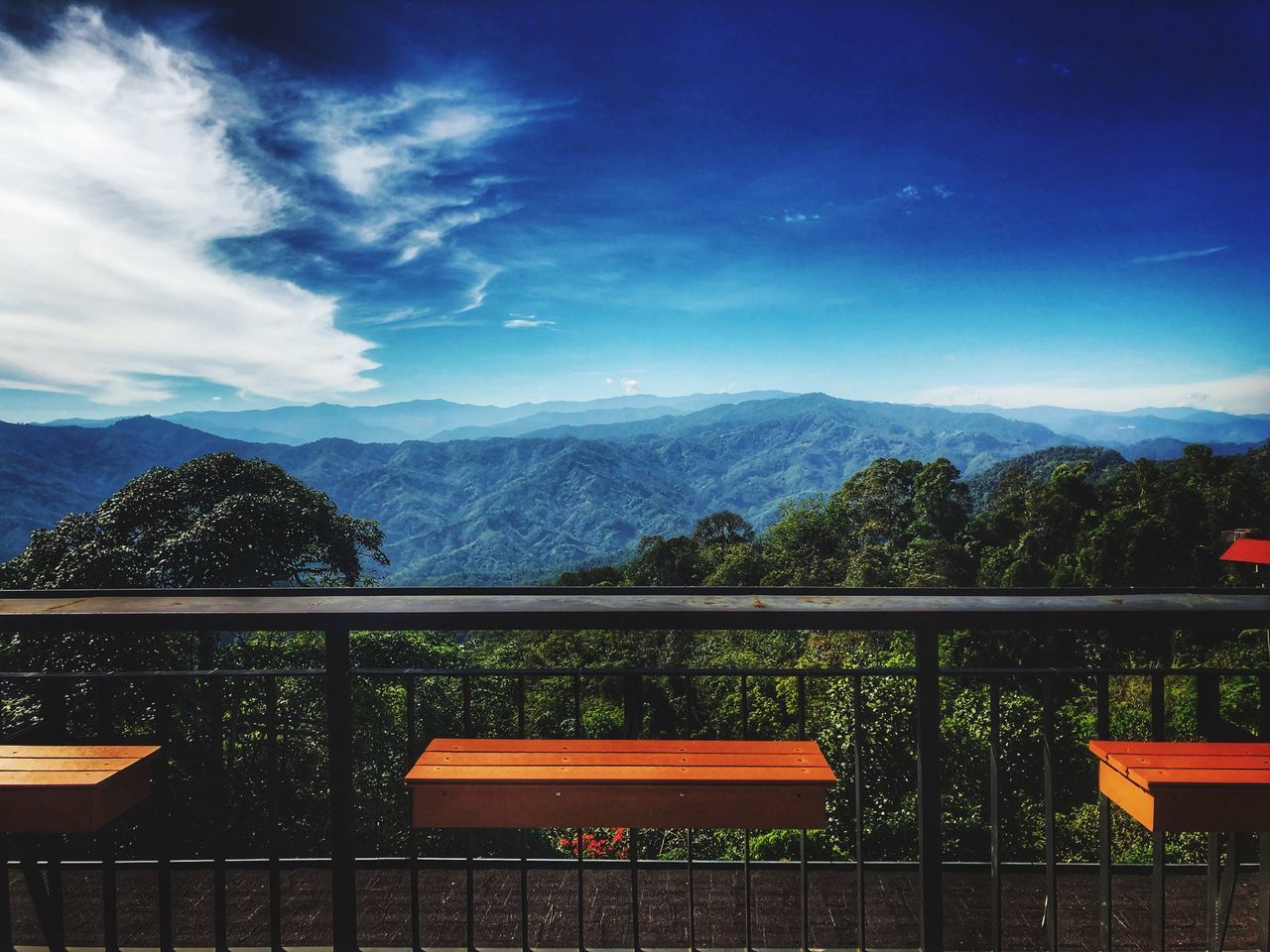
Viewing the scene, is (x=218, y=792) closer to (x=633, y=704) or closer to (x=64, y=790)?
(x=64, y=790)

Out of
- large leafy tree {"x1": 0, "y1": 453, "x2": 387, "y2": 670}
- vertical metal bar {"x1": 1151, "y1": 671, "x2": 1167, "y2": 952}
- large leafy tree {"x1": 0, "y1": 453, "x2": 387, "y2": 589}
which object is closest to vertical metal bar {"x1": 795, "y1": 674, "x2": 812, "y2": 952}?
vertical metal bar {"x1": 1151, "y1": 671, "x2": 1167, "y2": 952}

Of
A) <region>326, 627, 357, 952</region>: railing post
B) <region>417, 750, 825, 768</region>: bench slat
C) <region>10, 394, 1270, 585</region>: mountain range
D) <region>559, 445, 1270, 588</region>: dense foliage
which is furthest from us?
<region>10, 394, 1270, 585</region>: mountain range

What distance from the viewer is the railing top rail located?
156 cm

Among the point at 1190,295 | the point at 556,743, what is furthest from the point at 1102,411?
the point at 556,743

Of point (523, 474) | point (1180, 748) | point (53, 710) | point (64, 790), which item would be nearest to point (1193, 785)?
point (1180, 748)

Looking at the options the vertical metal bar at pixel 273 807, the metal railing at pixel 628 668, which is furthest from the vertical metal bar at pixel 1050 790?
the vertical metal bar at pixel 273 807

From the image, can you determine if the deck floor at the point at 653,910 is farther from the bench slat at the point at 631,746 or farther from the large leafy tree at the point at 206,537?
the large leafy tree at the point at 206,537

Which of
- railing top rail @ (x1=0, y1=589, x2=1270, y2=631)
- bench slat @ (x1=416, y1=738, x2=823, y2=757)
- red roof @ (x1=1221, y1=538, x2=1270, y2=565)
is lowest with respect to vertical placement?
red roof @ (x1=1221, y1=538, x2=1270, y2=565)

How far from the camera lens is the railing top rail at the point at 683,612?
1559 millimetres

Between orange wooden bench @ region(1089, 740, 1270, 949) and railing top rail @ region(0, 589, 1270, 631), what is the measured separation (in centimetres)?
28

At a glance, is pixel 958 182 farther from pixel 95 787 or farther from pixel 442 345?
pixel 95 787

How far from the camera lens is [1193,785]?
1.49 metres

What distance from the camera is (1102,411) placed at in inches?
6201

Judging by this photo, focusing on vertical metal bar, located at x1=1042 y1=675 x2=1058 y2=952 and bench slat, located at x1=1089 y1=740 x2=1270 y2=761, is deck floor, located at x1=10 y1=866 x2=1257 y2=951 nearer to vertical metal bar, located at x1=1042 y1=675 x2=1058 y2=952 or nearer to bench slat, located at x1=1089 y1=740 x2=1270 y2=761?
vertical metal bar, located at x1=1042 y1=675 x2=1058 y2=952
